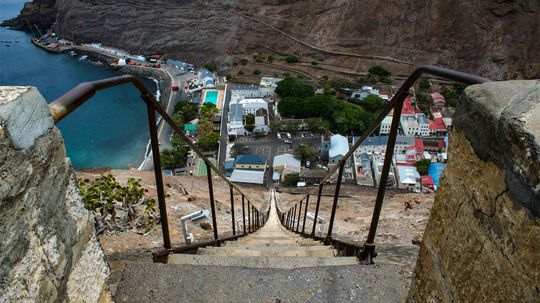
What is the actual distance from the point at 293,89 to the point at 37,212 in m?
34.3

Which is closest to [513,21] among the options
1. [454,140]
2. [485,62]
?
[485,62]

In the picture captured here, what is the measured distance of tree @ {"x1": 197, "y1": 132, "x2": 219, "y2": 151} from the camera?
94.5 ft

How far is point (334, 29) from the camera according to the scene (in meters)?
44.8

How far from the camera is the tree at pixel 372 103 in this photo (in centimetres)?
3372

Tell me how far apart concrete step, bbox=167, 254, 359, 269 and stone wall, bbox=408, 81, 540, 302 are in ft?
3.97

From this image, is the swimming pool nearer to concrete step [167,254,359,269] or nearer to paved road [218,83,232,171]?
paved road [218,83,232,171]

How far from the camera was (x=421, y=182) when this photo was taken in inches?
902

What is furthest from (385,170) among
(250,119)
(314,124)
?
(250,119)

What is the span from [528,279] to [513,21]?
150 feet

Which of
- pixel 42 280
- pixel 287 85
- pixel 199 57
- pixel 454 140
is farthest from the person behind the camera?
pixel 199 57

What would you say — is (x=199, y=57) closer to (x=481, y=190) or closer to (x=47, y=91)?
(x=47, y=91)

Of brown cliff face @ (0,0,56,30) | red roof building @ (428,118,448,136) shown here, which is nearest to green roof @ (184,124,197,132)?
red roof building @ (428,118,448,136)

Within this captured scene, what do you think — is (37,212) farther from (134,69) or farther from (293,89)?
(134,69)

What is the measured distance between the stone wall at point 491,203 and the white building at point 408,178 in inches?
848
